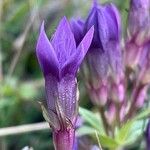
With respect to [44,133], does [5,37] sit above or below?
above

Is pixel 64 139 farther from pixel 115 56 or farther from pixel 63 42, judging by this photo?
pixel 115 56

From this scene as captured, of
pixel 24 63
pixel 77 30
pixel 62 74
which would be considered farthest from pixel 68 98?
pixel 24 63

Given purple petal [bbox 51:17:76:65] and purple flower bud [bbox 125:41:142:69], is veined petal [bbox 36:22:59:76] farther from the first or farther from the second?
purple flower bud [bbox 125:41:142:69]

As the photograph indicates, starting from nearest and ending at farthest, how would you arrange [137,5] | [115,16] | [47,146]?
[115,16] < [137,5] < [47,146]

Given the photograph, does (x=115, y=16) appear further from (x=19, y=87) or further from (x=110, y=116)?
(x=19, y=87)

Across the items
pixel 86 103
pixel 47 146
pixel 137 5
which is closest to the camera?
pixel 137 5

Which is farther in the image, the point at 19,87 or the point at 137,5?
the point at 19,87

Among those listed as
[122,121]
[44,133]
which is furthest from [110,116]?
[44,133]

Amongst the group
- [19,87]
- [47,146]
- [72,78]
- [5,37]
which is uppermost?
[72,78]
